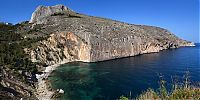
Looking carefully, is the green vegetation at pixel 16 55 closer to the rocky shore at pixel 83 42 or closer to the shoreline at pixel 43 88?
the shoreline at pixel 43 88

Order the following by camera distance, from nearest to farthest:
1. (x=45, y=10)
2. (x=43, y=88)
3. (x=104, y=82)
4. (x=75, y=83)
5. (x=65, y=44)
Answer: (x=43, y=88), (x=75, y=83), (x=104, y=82), (x=65, y=44), (x=45, y=10)

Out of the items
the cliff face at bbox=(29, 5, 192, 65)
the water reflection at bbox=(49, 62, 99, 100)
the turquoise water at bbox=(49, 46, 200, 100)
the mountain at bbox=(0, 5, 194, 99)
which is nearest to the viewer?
the water reflection at bbox=(49, 62, 99, 100)

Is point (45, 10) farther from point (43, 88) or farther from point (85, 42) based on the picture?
point (43, 88)

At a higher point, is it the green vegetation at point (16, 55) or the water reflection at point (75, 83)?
the green vegetation at point (16, 55)

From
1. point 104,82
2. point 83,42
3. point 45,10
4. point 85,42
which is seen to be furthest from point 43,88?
point 45,10

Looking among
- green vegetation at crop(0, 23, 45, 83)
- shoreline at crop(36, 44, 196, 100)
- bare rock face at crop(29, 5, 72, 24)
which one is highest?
bare rock face at crop(29, 5, 72, 24)

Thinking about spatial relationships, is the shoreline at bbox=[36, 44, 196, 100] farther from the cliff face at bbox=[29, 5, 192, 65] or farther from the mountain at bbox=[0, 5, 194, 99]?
the cliff face at bbox=[29, 5, 192, 65]

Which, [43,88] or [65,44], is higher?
[65,44]

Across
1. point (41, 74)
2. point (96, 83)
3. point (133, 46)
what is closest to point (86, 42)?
point (133, 46)

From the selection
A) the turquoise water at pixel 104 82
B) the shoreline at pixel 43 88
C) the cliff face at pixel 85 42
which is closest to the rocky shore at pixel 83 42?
the cliff face at pixel 85 42

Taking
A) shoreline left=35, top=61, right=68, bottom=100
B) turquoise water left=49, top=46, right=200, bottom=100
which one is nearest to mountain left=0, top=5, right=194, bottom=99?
shoreline left=35, top=61, right=68, bottom=100

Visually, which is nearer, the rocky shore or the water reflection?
the water reflection

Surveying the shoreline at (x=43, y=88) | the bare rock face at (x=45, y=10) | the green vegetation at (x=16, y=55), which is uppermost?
the bare rock face at (x=45, y=10)

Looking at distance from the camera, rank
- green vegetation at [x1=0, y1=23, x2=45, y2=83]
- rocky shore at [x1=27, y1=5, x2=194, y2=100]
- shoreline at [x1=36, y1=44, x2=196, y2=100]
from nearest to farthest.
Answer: shoreline at [x1=36, y1=44, x2=196, y2=100]
green vegetation at [x1=0, y1=23, x2=45, y2=83]
rocky shore at [x1=27, y1=5, x2=194, y2=100]
